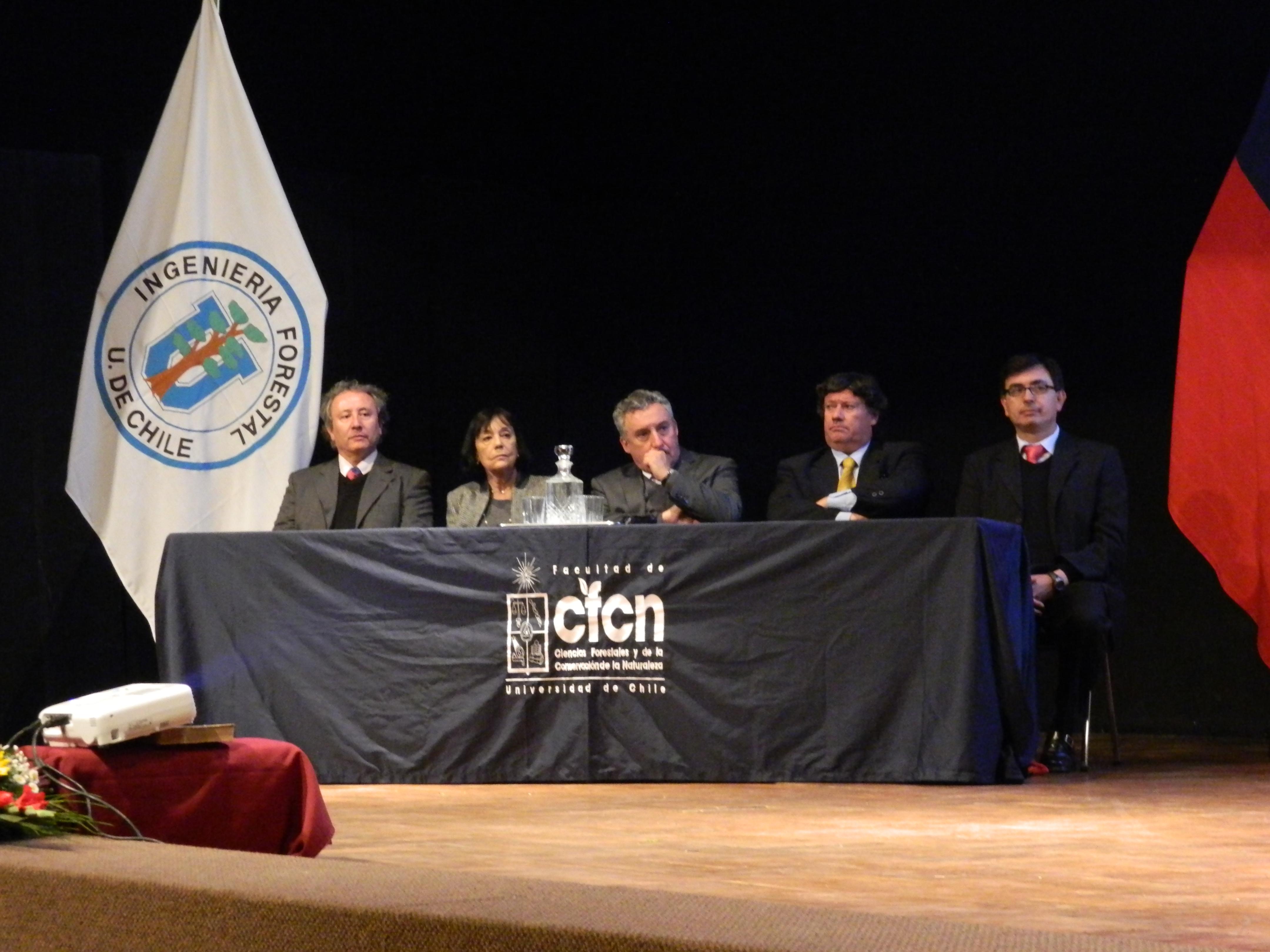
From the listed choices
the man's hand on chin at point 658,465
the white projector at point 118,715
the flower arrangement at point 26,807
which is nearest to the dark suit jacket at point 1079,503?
the man's hand on chin at point 658,465

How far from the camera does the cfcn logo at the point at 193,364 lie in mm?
5410

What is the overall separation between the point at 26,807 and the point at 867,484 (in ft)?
11.8

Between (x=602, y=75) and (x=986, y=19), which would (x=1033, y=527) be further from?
(x=602, y=75)

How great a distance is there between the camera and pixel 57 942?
4.72 ft

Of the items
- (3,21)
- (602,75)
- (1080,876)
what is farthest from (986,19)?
(1080,876)

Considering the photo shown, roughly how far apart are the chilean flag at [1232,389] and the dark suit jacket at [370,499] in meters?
2.27

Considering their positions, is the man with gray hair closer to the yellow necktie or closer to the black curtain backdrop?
the yellow necktie

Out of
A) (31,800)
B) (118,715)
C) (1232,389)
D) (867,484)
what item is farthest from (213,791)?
(1232,389)

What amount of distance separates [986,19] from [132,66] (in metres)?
2.94

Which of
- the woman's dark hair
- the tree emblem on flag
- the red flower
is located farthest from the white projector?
the woman's dark hair

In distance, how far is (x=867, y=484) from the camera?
5.13 metres

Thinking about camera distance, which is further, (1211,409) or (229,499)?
(229,499)

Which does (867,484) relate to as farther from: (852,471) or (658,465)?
(658,465)

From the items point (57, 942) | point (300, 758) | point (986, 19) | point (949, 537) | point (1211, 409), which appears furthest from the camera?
point (986, 19)
